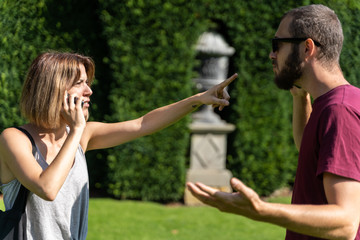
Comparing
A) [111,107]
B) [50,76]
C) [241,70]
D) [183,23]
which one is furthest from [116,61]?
[50,76]

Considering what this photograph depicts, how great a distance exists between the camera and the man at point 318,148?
148 cm

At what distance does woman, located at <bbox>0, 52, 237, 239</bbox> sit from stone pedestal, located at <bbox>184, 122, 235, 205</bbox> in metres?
4.17

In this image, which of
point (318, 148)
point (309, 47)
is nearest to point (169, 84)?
point (309, 47)

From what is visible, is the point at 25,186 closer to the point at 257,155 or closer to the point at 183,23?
the point at 183,23

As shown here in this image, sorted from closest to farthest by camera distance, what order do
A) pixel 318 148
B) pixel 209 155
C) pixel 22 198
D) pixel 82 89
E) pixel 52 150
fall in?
1. pixel 318 148
2. pixel 22 198
3. pixel 52 150
4. pixel 82 89
5. pixel 209 155

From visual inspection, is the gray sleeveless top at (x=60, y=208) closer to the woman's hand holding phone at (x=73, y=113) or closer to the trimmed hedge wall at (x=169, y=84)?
the woman's hand holding phone at (x=73, y=113)

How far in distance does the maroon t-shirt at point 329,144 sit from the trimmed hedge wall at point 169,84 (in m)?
3.94

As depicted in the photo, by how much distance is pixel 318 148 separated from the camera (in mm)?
1766

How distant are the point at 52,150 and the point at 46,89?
281mm

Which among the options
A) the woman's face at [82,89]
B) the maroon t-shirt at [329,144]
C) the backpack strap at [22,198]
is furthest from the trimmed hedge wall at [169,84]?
the maroon t-shirt at [329,144]

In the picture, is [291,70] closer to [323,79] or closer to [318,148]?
[323,79]

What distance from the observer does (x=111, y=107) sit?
608 centimetres

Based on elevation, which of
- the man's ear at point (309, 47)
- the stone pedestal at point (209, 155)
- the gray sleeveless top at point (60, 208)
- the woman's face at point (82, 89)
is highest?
the man's ear at point (309, 47)

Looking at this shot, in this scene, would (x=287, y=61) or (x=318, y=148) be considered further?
(x=287, y=61)
